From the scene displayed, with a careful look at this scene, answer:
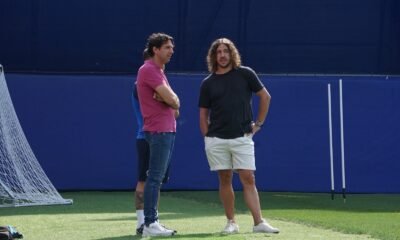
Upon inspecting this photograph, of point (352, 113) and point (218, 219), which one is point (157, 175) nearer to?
point (218, 219)

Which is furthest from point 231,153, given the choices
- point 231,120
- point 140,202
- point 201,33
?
point 201,33

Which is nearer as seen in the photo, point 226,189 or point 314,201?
point 226,189

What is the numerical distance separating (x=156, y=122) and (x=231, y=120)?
669 mm

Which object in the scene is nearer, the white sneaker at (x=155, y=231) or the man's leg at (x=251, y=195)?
the white sneaker at (x=155, y=231)

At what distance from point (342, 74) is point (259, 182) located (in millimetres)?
2310

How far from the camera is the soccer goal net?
12.9 meters

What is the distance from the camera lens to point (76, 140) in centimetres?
1542

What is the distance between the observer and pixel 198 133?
50.8 feet

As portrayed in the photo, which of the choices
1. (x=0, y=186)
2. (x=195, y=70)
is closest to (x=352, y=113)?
(x=195, y=70)

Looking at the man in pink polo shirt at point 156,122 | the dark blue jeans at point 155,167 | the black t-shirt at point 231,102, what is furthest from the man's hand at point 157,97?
the black t-shirt at point 231,102

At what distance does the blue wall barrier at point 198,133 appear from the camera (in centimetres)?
A: 1536

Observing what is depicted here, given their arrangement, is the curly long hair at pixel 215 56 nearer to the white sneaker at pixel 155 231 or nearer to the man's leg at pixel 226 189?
the man's leg at pixel 226 189

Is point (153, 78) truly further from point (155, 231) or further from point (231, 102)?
point (155, 231)

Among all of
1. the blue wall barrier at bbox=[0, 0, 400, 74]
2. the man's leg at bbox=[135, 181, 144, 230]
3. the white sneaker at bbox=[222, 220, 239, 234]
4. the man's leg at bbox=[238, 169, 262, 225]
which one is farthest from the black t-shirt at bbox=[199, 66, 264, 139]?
the blue wall barrier at bbox=[0, 0, 400, 74]
